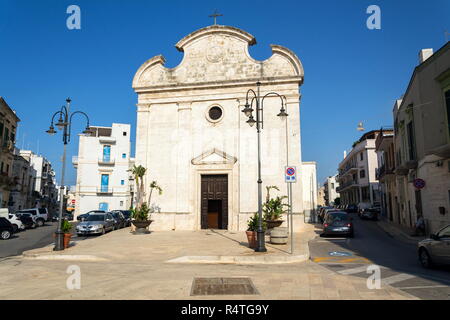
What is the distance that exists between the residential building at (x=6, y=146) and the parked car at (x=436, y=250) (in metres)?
38.5

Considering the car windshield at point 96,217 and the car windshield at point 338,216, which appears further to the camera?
the car windshield at point 96,217

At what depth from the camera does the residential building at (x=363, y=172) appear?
159 feet

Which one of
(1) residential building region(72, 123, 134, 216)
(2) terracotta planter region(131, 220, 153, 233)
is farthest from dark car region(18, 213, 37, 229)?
(1) residential building region(72, 123, 134, 216)

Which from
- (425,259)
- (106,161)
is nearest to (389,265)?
(425,259)

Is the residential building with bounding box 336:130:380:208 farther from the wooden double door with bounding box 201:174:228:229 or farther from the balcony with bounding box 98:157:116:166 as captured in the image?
the balcony with bounding box 98:157:116:166

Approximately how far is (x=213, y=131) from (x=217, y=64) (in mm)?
4682

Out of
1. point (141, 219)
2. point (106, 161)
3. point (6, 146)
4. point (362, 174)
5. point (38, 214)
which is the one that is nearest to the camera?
point (141, 219)

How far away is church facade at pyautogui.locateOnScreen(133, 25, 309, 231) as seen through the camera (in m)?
21.0

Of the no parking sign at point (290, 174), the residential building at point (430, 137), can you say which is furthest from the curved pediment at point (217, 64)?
the no parking sign at point (290, 174)

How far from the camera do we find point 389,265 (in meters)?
9.67

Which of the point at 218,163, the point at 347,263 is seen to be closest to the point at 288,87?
the point at 218,163

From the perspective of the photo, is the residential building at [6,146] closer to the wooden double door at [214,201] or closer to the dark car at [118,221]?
the dark car at [118,221]

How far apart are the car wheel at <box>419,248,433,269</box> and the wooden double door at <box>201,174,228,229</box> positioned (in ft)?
43.4

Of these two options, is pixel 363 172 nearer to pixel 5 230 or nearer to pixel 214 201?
pixel 214 201
